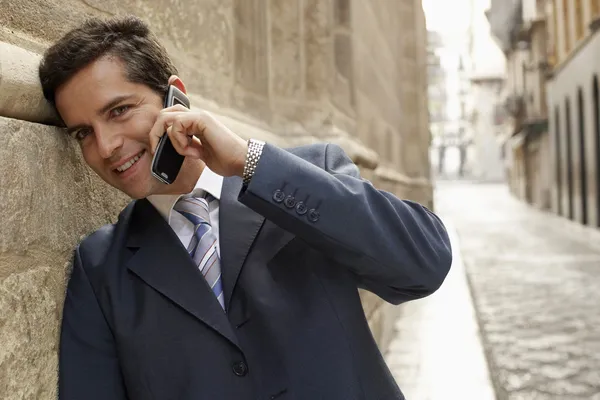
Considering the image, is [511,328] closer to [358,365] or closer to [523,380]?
[523,380]

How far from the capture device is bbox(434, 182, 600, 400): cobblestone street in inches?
164

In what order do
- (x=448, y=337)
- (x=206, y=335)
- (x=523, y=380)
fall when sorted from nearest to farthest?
(x=206, y=335)
(x=523, y=380)
(x=448, y=337)

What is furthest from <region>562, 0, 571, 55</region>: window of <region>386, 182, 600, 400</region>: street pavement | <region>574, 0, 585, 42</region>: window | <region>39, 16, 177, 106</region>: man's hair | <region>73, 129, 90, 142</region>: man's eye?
<region>73, 129, 90, 142</region>: man's eye

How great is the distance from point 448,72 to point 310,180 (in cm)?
6754

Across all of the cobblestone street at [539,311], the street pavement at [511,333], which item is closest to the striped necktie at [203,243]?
the street pavement at [511,333]

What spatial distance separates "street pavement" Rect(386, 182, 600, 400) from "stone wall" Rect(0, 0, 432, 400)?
1.23ft

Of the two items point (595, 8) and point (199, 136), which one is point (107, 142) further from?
point (595, 8)

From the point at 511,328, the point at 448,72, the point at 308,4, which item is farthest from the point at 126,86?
the point at 448,72

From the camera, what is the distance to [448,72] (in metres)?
66.4

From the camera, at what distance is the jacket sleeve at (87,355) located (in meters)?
1.36

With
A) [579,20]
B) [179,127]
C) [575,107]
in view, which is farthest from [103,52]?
[579,20]

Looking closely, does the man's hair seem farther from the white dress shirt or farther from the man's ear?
the white dress shirt

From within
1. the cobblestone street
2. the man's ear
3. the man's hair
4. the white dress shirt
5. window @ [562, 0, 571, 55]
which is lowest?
the cobblestone street

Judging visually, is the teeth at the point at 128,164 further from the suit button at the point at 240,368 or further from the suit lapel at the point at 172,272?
the suit button at the point at 240,368
